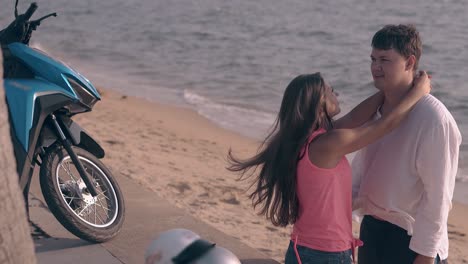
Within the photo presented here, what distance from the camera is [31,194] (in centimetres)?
604

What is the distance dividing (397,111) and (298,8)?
21849mm

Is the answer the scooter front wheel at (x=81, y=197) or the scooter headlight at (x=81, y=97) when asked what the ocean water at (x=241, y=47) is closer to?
the scooter front wheel at (x=81, y=197)

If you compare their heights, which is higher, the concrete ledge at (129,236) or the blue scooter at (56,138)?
the blue scooter at (56,138)

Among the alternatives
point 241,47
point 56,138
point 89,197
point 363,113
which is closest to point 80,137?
point 56,138

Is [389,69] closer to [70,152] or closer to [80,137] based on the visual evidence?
[70,152]

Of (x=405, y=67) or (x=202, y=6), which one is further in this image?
(x=202, y=6)

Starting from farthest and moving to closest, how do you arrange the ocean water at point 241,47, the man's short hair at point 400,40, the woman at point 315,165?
the ocean water at point 241,47, the man's short hair at point 400,40, the woman at point 315,165

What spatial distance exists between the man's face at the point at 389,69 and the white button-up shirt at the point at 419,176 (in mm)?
135

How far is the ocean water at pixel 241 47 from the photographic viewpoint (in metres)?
14.4

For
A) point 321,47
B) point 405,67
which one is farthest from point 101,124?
point 321,47

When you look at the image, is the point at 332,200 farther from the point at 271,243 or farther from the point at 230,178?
the point at 230,178

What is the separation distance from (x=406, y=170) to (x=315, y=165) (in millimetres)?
436

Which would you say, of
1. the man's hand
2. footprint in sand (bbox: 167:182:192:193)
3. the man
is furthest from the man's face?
footprint in sand (bbox: 167:182:192:193)


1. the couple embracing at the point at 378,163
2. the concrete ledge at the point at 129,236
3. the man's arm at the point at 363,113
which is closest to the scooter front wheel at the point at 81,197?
A: the concrete ledge at the point at 129,236
